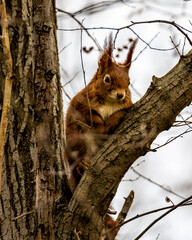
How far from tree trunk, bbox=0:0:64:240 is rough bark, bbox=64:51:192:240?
27 cm

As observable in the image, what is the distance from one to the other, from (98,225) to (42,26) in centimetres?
132

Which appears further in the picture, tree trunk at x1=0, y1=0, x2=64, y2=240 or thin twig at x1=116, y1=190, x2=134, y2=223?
thin twig at x1=116, y1=190, x2=134, y2=223

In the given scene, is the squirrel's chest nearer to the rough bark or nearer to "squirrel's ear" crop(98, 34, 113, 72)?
"squirrel's ear" crop(98, 34, 113, 72)

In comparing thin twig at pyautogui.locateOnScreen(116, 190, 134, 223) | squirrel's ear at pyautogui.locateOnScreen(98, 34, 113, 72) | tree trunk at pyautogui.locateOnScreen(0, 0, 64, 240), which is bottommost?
thin twig at pyautogui.locateOnScreen(116, 190, 134, 223)

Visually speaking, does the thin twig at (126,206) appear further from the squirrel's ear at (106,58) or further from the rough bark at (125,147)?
the squirrel's ear at (106,58)

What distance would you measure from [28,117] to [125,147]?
69cm

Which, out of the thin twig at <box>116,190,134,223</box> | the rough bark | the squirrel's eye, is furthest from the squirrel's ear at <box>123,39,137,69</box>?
the thin twig at <box>116,190,134,223</box>

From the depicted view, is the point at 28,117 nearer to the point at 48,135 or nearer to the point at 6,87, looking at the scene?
the point at 48,135

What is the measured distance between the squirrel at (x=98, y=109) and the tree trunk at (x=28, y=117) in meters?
0.41

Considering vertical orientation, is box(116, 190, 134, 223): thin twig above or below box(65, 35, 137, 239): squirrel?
below

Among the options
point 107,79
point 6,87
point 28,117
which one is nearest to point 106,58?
point 107,79

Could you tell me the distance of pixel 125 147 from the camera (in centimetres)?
231

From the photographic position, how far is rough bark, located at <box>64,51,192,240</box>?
2252mm

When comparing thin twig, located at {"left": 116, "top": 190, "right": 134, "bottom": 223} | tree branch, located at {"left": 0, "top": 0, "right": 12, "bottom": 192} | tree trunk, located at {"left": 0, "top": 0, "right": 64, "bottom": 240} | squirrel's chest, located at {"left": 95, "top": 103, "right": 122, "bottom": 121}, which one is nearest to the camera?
tree branch, located at {"left": 0, "top": 0, "right": 12, "bottom": 192}
